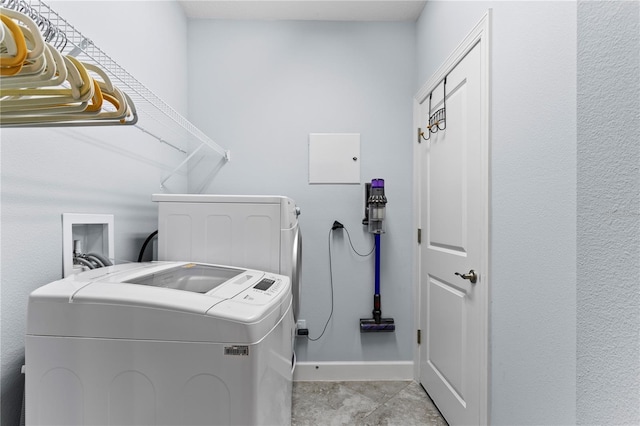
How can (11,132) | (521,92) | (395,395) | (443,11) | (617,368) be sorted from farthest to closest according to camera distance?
1. (395,395)
2. (443,11)
3. (521,92)
4. (11,132)
5. (617,368)

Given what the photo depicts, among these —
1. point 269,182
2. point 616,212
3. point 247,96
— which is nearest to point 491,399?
point 616,212

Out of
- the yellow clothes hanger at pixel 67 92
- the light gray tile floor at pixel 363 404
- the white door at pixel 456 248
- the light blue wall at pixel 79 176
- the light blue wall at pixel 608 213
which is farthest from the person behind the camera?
the light gray tile floor at pixel 363 404

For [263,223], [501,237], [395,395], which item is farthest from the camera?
[395,395]

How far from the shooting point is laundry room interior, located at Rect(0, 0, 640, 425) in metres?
0.80

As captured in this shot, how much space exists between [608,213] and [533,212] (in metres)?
0.37

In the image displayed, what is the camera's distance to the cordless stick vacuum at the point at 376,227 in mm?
2268

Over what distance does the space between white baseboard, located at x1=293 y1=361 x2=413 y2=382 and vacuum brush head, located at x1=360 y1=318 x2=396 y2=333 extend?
11.1 inches

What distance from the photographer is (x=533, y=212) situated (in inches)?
44.6

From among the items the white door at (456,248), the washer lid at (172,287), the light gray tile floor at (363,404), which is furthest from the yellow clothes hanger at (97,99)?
the light gray tile floor at (363,404)

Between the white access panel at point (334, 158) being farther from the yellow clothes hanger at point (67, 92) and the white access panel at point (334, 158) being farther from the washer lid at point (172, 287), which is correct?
the yellow clothes hanger at point (67, 92)

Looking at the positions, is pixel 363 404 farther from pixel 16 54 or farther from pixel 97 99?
pixel 16 54

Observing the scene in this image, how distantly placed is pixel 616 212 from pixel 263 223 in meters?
1.27

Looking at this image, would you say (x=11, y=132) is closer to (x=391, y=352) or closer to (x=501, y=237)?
(x=501, y=237)

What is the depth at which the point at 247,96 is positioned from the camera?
2.41 meters
